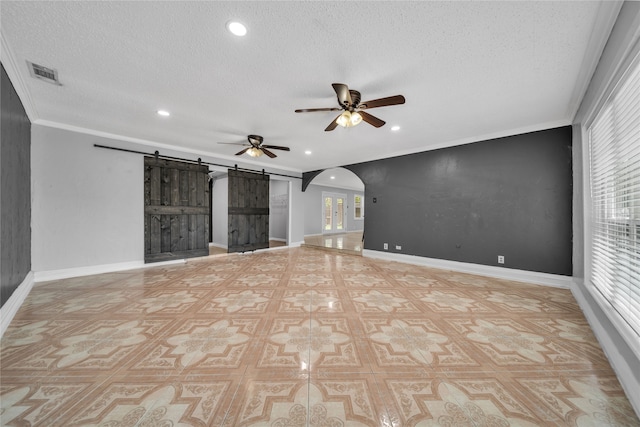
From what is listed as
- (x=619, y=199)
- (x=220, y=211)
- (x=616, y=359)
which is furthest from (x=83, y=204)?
(x=619, y=199)

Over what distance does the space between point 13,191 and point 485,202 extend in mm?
6968

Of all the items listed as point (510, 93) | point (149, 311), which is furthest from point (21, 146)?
point (510, 93)

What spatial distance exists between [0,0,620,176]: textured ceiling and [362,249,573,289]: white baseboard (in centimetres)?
249

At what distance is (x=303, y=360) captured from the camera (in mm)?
1770

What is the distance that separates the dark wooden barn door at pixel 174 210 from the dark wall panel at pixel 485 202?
438 cm

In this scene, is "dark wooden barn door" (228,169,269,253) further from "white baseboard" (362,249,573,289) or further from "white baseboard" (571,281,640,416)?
"white baseboard" (571,281,640,416)

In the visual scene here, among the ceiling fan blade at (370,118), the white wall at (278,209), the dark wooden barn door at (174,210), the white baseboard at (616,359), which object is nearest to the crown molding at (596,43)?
the ceiling fan blade at (370,118)

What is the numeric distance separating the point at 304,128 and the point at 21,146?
3880mm

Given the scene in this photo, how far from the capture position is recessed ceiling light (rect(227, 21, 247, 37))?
1.77 m

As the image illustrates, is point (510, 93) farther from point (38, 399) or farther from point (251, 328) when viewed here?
point (38, 399)

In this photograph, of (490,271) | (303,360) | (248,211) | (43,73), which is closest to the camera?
(303,360)

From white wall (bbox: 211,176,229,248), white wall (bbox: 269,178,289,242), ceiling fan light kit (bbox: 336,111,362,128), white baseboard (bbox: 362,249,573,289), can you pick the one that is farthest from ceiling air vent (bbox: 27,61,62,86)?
white wall (bbox: 269,178,289,242)

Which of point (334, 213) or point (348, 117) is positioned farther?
point (334, 213)

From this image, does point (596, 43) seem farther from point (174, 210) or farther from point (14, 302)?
point (174, 210)
